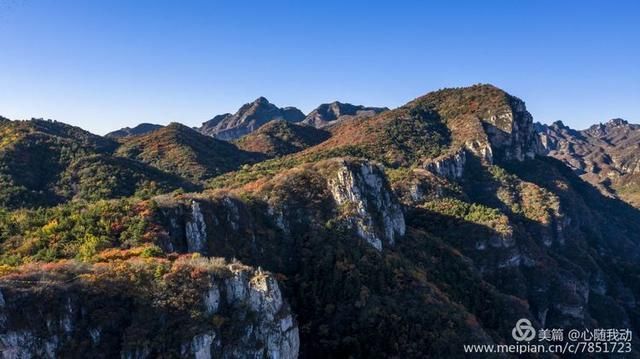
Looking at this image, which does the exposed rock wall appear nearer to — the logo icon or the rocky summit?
the rocky summit

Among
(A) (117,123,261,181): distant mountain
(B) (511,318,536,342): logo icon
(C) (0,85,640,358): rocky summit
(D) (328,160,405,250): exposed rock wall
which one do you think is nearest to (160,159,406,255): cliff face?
(D) (328,160,405,250): exposed rock wall

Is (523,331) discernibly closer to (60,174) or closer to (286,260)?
(286,260)

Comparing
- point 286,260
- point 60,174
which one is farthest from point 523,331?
point 60,174

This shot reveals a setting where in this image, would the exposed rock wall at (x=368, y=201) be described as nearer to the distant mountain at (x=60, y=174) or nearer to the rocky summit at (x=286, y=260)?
the rocky summit at (x=286, y=260)

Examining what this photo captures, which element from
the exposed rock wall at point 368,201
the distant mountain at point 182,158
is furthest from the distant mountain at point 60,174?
the exposed rock wall at point 368,201

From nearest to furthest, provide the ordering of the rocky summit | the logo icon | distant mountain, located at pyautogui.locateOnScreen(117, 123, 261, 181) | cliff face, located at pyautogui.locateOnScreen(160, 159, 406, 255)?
the rocky summit → cliff face, located at pyautogui.locateOnScreen(160, 159, 406, 255) → the logo icon → distant mountain, located at pyautogui.locateOnScreen(117, 123, 261, 181)

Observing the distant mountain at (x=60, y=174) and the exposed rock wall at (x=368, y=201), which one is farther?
the distant mountain at (x=60, y=174)

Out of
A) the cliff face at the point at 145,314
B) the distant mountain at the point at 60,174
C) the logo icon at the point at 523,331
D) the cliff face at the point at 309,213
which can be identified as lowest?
the logo icon at the point at 523,331
